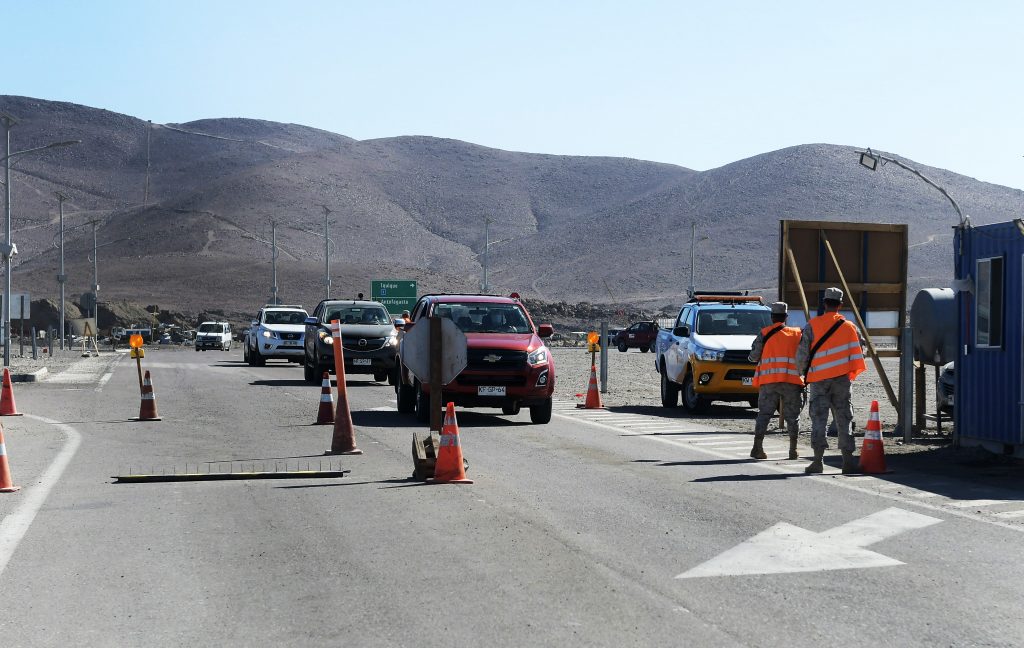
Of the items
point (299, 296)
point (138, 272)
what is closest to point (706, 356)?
point (299, 296)

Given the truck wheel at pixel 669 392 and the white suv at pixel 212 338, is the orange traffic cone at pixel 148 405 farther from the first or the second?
the white suv at pixel 212 338

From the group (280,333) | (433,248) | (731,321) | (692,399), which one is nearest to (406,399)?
(692,399)

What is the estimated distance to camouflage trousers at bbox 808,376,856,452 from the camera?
14.2 m

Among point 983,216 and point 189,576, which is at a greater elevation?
point 983,216

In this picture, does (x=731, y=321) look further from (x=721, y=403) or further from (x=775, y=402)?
(x=775, y=402)

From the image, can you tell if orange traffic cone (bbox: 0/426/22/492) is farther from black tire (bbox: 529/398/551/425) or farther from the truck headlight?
the truck headlight

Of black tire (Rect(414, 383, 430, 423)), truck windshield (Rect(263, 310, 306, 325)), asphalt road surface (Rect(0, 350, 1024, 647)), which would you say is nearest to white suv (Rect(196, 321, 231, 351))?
truck windshield (Rect(263, 310, 306, 325))

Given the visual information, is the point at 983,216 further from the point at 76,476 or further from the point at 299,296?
the point at 76,476

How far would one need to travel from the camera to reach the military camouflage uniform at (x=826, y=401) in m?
14.2

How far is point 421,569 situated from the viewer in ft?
27.6

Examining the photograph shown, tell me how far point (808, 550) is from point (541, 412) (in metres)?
11.6

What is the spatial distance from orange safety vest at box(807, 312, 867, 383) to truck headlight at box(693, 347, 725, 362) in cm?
803

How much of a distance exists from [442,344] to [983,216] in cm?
19118

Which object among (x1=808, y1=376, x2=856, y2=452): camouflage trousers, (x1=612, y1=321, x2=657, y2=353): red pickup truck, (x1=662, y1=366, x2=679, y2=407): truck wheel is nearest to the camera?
(x1=808, y1=376, x2=856, y2=452): camouflage trousers
